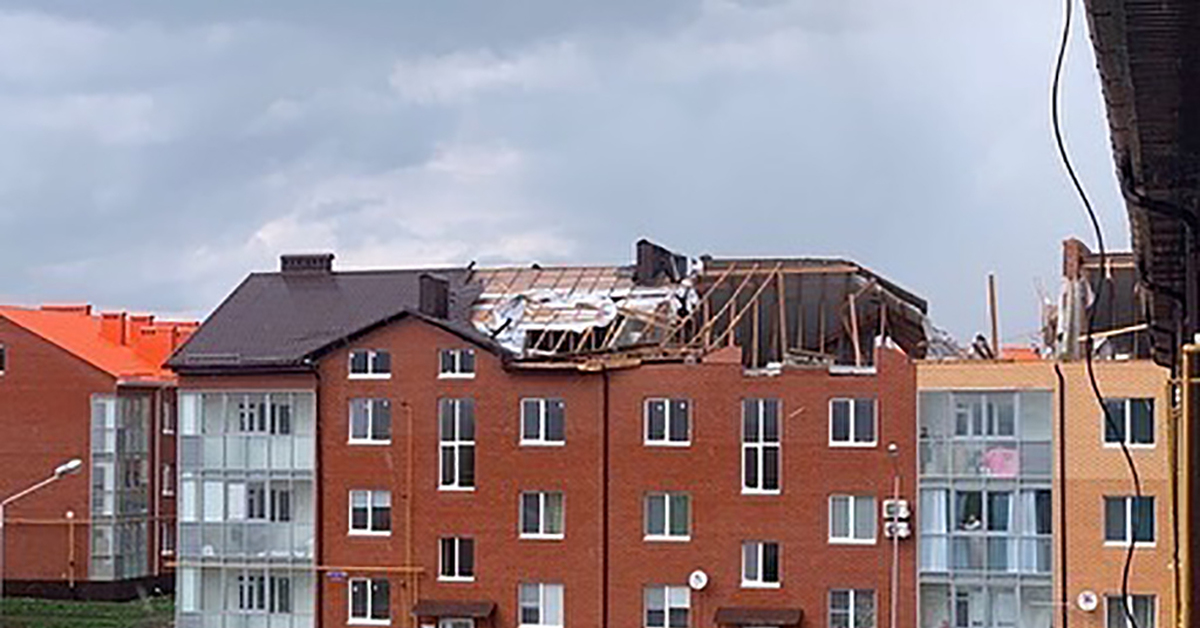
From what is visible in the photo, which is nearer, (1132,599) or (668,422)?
(1132,599)

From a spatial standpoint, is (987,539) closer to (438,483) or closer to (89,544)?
(438,483)

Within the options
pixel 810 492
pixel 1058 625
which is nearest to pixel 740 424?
pixel 810 492

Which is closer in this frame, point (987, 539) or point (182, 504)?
point (987, 539)

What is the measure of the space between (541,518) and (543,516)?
0.06 meters

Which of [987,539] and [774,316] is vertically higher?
[774,316]

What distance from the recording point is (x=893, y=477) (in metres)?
38.0

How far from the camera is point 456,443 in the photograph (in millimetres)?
40500

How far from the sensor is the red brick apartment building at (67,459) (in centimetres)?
5228

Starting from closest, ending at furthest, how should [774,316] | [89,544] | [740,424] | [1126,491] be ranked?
[1126,491] → [740,424] → [774,316] → [89,544]

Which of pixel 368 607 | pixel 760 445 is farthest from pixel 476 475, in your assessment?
A: pixel 760 445

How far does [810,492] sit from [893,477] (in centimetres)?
159

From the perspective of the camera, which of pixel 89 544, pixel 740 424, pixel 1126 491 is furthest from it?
pixel 89 544

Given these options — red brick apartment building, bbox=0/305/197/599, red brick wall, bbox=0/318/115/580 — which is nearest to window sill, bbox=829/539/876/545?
red brick apartment building, bbox=0/305/197/599

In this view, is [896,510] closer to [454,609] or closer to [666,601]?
[666,601]
